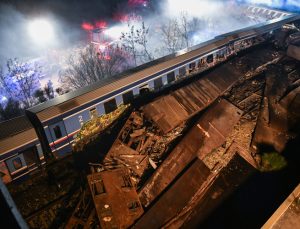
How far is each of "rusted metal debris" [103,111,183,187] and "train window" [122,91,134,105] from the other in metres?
2.99

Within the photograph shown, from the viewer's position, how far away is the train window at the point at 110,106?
16539mm

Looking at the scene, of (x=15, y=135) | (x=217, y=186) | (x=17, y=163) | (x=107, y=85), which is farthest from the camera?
(x=107, y=85)

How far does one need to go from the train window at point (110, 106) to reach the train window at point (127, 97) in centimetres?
90

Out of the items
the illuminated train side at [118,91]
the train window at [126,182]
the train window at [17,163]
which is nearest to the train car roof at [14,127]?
the illuminated train side at [118,91]

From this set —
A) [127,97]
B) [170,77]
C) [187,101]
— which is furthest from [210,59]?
[127,97]

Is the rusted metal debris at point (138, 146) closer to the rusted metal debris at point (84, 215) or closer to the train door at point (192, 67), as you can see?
the rusted metal debris at point (84, 215)

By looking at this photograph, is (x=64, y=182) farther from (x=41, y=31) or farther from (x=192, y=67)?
(x=41, y=31)

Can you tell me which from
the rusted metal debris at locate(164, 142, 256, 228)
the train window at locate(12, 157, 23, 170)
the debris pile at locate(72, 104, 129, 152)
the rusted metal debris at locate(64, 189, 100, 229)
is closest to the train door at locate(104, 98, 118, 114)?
the debris pile at locate(72, 104, 129, 152)

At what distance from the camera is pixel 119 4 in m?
58.8

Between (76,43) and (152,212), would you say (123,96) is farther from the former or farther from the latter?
(76,43)

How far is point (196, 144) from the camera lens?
42.6 feet

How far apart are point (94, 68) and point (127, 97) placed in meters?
22.6

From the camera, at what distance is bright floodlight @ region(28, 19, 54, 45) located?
172 ft

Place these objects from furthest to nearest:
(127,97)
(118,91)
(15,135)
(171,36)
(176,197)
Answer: (171,36) → (127,97) → (118,91) → (15,135) → (176,197)
